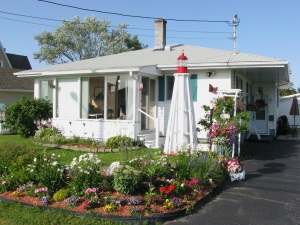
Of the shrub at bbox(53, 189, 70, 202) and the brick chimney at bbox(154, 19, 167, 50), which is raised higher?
the brick chimney at bbox(154, 19, 167, 50)

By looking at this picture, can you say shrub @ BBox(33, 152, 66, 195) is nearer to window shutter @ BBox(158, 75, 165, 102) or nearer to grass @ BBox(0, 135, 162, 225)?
grass @ BBox(0, 135, 162, 225)

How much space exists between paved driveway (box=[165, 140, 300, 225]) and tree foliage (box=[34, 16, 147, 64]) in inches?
1350

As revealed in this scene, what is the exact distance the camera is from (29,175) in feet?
21.0

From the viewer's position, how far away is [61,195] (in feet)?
19.0

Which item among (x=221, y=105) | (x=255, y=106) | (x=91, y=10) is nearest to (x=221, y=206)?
(x=221, y=105)

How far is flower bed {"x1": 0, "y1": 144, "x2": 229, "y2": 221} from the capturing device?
5.52 m

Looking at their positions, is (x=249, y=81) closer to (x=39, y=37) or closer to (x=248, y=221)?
(x=248, y=221)

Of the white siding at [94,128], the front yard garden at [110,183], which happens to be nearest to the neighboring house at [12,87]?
the white siding at [94,128]

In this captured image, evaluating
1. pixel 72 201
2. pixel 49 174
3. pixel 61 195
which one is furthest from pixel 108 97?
pixel 72 201

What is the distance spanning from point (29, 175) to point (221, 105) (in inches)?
225

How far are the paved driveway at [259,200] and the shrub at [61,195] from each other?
1.89 metres

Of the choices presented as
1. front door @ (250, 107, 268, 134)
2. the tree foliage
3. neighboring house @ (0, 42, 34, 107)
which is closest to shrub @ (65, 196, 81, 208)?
front door @ (250, 107, 268, 134)

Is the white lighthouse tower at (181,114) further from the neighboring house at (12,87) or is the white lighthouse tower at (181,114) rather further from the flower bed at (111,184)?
the neighboring house at (12,87)

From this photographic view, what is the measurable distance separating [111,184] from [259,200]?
2.82m
